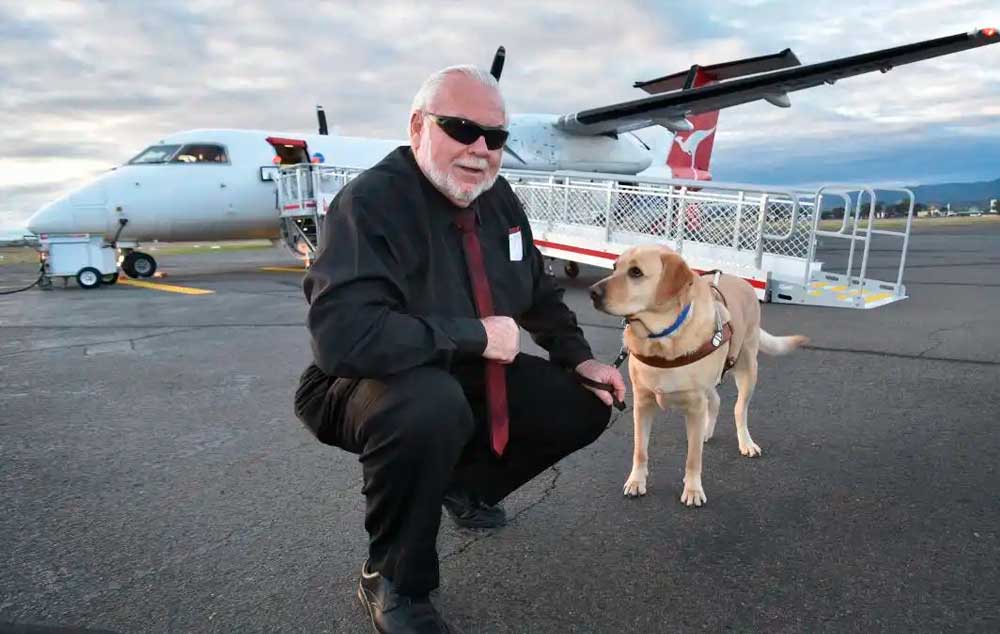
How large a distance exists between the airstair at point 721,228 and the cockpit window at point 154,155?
255 inches

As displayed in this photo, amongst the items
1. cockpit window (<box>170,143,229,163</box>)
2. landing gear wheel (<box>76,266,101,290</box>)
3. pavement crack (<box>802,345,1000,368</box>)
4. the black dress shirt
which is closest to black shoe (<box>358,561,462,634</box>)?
the black dress shirt

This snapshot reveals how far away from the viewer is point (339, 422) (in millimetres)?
1979

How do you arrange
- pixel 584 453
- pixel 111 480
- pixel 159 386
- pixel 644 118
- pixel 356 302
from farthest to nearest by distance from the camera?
1. pixel 644 118
2. pixel 159 386
3. pixel 584 453
4. pixel 111 480
5. pixel 356 302

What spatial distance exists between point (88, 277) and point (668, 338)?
37.9 feet

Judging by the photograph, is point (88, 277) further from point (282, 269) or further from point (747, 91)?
point (747, 91)

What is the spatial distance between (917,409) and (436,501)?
3.35m

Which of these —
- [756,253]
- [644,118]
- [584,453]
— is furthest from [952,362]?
[644,118]

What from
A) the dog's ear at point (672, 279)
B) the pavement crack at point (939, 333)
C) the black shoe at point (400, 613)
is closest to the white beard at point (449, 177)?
the dog's ear at point (672, 279)

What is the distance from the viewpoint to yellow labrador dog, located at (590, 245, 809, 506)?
262 cm

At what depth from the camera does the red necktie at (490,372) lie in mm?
2090

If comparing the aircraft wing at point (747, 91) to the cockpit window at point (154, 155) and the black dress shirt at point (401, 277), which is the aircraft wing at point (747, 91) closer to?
the cockpit window at point (154, 155)

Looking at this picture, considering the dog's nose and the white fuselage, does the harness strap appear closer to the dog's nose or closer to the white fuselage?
the dog's nose

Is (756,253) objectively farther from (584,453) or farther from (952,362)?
(584,453)

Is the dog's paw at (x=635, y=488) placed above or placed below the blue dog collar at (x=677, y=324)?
below
